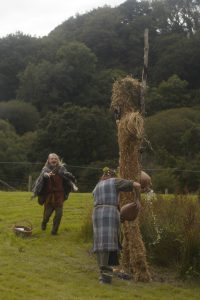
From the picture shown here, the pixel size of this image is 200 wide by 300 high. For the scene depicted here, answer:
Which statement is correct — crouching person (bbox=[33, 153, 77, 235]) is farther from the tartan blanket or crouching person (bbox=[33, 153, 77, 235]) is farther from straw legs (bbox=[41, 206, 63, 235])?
the tartan blanket

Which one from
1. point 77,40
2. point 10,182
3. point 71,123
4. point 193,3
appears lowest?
point 10,182

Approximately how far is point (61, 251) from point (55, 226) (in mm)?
1427

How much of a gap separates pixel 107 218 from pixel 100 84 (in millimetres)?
61390

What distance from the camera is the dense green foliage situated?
1945 inches

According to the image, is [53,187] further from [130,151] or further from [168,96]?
[168,96]

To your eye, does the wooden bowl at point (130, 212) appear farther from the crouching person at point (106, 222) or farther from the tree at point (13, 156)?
the tree at point (13, 156)

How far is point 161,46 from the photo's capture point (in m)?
73.1

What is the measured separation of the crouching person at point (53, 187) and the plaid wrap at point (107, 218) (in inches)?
142

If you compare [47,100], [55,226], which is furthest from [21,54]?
[55,226]

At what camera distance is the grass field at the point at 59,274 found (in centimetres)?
787

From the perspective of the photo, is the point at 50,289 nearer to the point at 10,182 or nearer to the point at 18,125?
the point at 10,182

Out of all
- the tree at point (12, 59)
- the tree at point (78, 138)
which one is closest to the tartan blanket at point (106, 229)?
the tree at point (78, 138)

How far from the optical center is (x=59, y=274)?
9.07 m

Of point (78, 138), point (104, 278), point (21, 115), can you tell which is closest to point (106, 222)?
point (104, 278)
